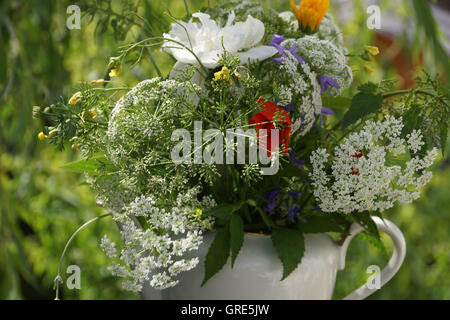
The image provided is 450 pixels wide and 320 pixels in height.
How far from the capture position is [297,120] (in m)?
0.45

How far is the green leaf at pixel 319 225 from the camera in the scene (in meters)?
0.51

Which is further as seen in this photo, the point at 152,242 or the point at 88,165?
the point at 88,165

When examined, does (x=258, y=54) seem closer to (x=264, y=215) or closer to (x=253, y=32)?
(x=253, y=32)

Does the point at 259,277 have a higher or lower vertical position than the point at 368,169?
lower

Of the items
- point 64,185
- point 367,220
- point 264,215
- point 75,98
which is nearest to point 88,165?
point 75,98

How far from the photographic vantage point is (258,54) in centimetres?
46

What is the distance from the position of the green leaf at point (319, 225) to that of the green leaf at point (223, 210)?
0.08 meters

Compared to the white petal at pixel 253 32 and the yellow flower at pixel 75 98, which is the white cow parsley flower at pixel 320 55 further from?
the yellow flower at pixel 75 98

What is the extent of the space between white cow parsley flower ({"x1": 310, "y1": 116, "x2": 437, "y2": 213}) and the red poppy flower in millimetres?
35

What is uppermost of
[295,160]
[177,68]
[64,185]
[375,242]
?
[177,68]

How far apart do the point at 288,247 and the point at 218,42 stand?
22 cm

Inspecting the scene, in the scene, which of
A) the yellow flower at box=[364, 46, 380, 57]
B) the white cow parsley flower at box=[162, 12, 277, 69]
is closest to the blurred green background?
the yellow flower at box=[364, 46, 380, 57]

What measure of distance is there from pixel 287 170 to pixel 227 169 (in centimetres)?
6

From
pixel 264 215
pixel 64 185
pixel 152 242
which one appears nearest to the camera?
pixel 152 242
